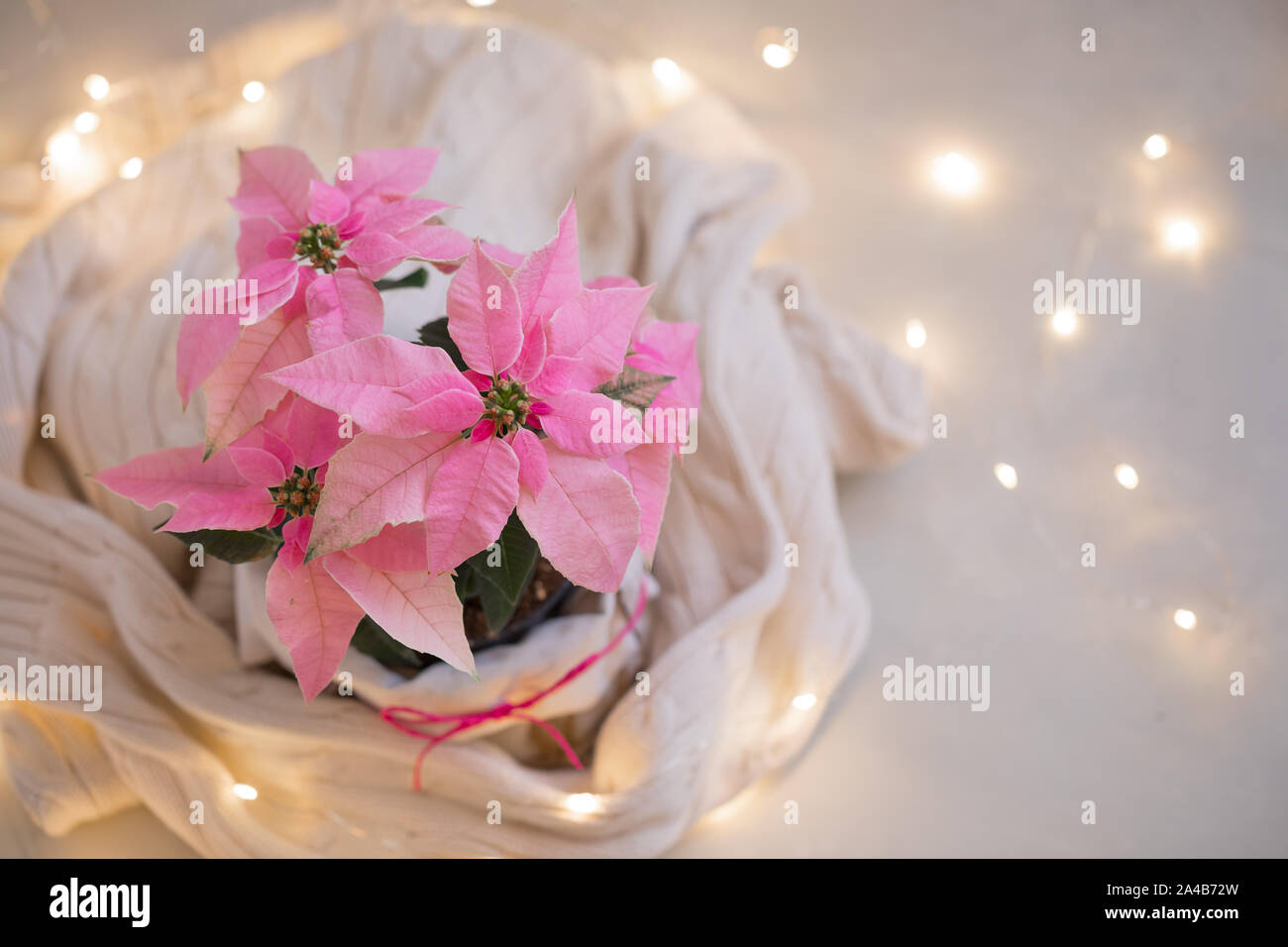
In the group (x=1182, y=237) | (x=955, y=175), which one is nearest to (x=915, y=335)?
(x=955, y=175)

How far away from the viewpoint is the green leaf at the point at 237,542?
2.02 feet

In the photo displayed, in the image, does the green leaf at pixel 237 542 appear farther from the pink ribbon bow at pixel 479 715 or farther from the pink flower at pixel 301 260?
the pink ribbon bow at pixel 479 715

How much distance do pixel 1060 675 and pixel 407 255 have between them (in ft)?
3.32

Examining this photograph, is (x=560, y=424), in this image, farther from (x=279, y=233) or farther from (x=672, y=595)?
(x=672, y=595)

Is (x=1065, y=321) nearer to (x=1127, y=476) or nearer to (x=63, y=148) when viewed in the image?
(x=1127, y=476)

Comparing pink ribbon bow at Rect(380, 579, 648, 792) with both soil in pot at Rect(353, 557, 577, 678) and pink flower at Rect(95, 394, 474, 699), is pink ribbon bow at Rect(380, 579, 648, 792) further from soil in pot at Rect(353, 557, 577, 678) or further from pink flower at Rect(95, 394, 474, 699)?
pink flower at Rect(95, 394, 474, 699)

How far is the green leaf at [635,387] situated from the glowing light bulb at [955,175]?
104cm

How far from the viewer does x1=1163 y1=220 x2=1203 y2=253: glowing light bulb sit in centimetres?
143

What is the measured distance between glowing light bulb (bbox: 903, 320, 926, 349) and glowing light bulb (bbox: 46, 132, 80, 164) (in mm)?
1151

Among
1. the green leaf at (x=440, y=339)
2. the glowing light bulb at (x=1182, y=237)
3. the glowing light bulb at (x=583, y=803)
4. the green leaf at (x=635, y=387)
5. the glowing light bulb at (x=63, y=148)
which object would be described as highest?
the glowing light bulb at (x=63, y=148)

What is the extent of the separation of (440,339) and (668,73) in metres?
0.86

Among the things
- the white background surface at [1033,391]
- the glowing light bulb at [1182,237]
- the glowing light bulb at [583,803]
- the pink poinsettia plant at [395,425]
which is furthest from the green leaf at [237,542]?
the glowing light bulb at [1182,237]

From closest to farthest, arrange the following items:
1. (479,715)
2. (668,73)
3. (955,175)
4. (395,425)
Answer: (395,425)
(479,715)
(668,73)
(955,175)

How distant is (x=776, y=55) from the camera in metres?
1.48
